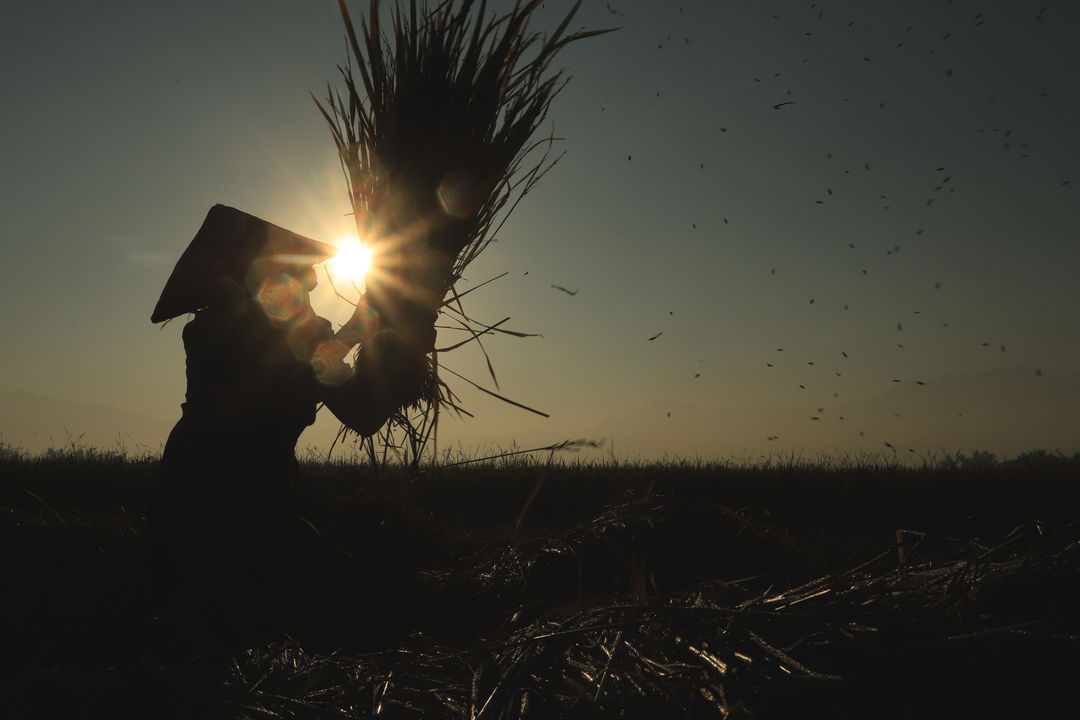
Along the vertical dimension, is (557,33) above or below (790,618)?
above

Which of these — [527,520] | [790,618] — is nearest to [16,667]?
[790,618]

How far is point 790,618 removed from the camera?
74cm

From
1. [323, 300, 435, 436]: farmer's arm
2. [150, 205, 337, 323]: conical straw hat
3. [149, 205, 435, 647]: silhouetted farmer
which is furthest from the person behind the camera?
[323, 300, 435, 436]: farmer's arm

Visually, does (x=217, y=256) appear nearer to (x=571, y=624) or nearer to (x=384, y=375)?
(x=384, y=375)

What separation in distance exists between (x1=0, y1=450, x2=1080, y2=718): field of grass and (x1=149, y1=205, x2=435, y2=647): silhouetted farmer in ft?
0.28

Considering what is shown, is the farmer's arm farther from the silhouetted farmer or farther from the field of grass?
the field of grass

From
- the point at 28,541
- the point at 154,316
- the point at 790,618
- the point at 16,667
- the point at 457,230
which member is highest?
the point at 457,230

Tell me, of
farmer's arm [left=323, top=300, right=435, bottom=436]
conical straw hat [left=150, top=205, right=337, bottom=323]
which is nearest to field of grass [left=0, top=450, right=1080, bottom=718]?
farmer's arm [left=323, top=300, right=435, bottom=436]

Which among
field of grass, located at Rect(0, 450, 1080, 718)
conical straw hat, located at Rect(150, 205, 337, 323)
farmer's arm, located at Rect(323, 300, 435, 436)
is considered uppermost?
conical straw hat, located at Rect(150, 205, 337, 323)

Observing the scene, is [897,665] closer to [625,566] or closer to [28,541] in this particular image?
[625,566]

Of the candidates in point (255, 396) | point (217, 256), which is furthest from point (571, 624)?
point (217, 256)

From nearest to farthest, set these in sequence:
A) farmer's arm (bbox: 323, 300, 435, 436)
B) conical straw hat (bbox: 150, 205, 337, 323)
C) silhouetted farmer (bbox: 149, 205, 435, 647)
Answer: silhouetted farmer (bbox: 149, 205, 435, 647), conical straw hat (bbox: 150, 205, 337, 323), farmer's arm (bbox: 323, 300, 435, 436)

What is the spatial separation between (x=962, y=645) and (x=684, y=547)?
144 cm

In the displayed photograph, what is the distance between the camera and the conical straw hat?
2.55 m
